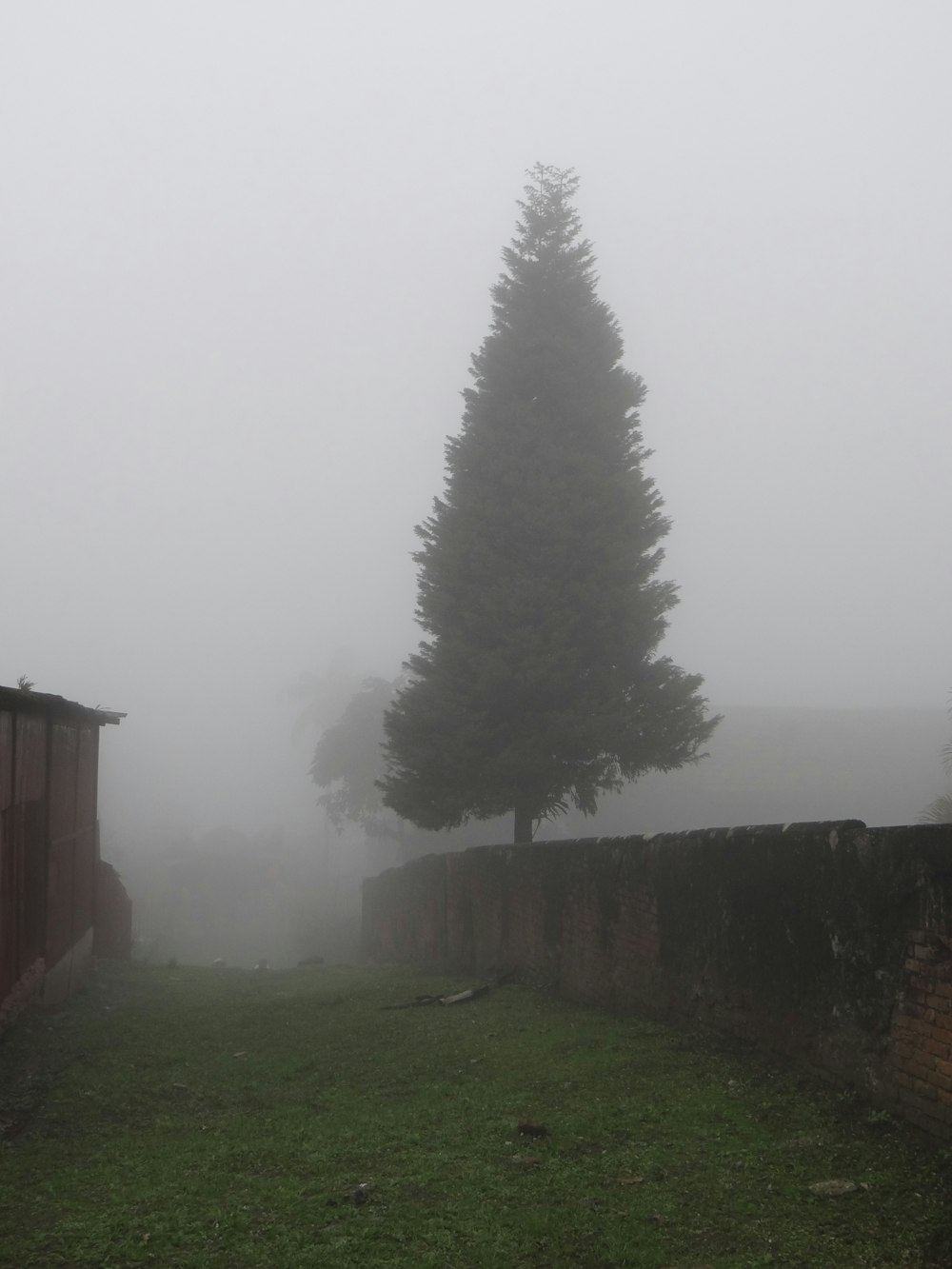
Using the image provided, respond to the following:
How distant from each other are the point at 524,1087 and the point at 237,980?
33.8 feet

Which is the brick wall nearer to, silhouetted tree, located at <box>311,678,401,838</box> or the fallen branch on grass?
the fallen branch on grass

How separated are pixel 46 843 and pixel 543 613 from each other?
8577mm

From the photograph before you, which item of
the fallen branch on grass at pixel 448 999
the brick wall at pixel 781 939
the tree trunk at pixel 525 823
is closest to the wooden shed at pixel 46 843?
the fallen branch on grass at pixel 448 999

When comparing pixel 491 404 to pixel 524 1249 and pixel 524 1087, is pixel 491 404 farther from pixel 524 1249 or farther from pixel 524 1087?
pixel 524 1249

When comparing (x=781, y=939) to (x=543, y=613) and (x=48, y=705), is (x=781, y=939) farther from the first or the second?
(x=543, y=613)

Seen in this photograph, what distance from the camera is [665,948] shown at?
815 centimetres

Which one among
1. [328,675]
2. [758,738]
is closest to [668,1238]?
[758,738]

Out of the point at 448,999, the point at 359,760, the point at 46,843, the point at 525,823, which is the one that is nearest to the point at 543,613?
the point at 525,823

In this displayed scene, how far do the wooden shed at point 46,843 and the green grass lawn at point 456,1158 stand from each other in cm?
117

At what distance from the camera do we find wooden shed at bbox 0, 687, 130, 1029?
9.41 metres

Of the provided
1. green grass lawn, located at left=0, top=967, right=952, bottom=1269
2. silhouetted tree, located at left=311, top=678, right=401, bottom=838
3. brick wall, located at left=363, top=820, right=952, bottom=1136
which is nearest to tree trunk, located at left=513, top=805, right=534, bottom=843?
brick wall, located at left=363, top=820, right=952, bottom=1136

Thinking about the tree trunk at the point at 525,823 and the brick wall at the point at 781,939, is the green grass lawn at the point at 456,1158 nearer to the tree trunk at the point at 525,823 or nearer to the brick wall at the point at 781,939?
the brick wall at the point at 781,939

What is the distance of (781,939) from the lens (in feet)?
21.2

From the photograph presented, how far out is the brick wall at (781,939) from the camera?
5109 mm
